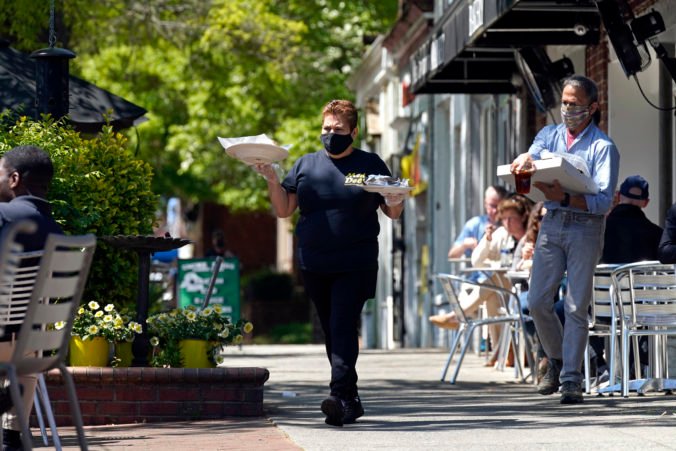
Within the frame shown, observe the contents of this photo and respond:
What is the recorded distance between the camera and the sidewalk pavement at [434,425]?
8.04 meters

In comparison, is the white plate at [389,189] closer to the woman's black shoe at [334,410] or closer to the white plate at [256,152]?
the white plate at [256,152]

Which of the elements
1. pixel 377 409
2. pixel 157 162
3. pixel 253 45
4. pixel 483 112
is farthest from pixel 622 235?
pixel 157 162

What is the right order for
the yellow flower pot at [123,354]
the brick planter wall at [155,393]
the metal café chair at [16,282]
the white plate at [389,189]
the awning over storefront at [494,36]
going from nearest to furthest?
the metal café chair at [16,282]
the white plate at [389,189]
the brick planter wall at [155,393]
the yellow flower pot at [123,354]
the awning over storefront at [494,36]

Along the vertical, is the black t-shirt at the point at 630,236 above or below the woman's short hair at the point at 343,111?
below

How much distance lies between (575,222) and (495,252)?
5030 mm

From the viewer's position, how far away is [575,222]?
10047mm

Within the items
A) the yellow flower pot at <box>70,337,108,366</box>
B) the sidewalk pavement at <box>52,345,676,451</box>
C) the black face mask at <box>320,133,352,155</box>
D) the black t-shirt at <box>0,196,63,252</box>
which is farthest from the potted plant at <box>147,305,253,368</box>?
the black t-shirt at <box>0,196,63,252</box>

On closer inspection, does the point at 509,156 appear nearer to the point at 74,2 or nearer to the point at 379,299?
the point at 74,2

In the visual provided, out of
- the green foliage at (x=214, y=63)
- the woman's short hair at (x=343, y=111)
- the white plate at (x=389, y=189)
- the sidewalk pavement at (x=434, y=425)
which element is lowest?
the sidewalk pavement at (x=434, y=425)

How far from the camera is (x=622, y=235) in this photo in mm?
11352

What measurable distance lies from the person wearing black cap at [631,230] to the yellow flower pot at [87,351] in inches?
140

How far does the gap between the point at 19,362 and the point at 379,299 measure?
92.0 feet

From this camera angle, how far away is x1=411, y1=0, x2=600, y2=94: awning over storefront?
13547 mm

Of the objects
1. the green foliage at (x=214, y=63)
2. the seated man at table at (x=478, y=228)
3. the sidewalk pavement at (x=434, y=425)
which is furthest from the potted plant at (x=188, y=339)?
the green foliage at (x=214, y=63)
